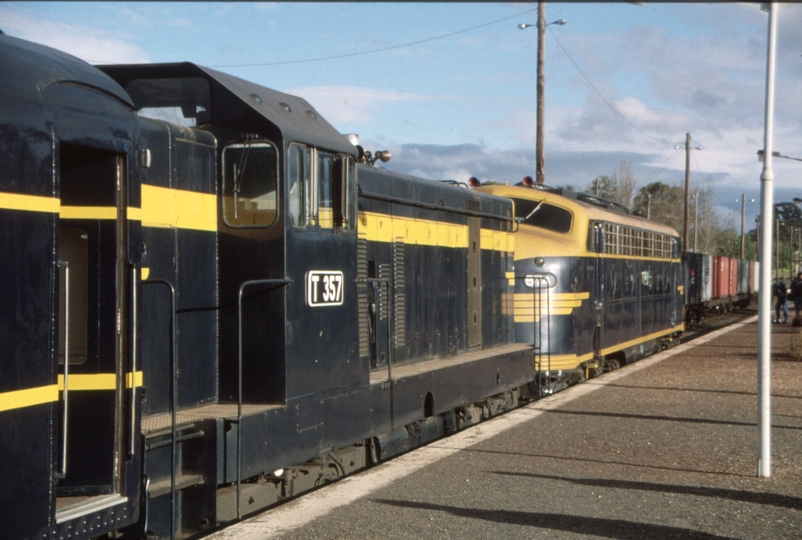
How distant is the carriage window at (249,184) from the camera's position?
651 cm

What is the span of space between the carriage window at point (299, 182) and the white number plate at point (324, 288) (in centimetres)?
46

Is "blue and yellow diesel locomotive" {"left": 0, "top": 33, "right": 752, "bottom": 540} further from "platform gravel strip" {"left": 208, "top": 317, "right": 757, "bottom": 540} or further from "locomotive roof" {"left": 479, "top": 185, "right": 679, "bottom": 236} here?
"locomotive roof" {"left": 479, "top": 185, "right": 679, "bottom": 236}

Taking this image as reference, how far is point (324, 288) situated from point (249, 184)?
1070 millimetres

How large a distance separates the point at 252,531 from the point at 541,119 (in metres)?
19.4

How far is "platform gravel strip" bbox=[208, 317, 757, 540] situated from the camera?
611 centimetres

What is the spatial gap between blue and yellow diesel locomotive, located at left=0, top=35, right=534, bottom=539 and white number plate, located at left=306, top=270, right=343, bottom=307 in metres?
0.02

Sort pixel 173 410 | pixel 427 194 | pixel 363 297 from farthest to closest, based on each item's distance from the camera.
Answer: pixel 427 194, pixel 363 297, pixel 173 410

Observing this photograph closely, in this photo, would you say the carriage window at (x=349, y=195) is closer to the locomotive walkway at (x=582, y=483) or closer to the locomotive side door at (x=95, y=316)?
the locomotive walkway at (x=582, y=483)

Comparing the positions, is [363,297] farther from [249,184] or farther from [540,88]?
[540,88]

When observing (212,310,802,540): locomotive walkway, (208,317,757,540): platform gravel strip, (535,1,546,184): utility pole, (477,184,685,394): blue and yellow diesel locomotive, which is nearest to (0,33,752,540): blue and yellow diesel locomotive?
(208,317,757,540): platform gravel strip

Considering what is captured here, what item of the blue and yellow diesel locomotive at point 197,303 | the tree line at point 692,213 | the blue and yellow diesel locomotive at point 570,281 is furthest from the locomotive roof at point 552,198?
the tree line at point 692,213

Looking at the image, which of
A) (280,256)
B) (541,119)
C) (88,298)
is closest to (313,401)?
(280,256)

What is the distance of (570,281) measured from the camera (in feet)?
47.9

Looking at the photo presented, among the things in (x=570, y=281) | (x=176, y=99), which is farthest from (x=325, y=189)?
(x=570, y=281)
